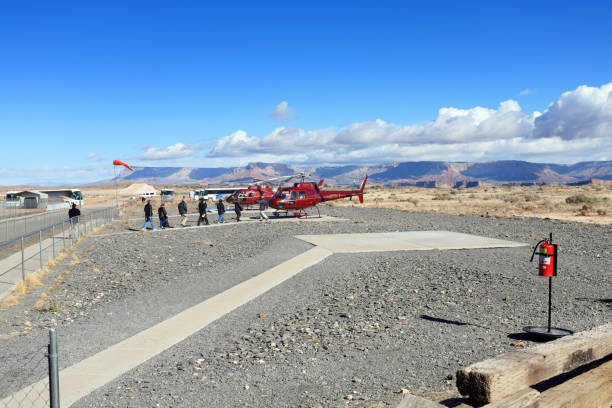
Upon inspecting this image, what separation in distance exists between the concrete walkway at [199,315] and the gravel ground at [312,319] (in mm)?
299

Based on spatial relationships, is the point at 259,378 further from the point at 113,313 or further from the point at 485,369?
the point at 113,313

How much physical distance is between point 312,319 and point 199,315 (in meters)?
2.39

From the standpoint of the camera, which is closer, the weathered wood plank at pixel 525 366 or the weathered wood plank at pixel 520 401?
the weathered wood plank at pixel 520 401

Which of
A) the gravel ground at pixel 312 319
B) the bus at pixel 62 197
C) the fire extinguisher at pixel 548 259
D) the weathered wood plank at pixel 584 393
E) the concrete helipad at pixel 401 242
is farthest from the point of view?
the bus at pixel 62 197

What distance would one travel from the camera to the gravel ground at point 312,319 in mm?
6609

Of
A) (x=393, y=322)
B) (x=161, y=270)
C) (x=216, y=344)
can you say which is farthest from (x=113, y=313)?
(x=393, y=322)

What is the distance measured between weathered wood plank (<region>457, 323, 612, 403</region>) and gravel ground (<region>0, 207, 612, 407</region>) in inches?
70.2

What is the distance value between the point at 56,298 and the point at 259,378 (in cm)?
797

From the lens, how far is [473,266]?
14.5 m

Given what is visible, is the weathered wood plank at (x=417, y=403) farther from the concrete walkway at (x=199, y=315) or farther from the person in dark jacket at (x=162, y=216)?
the person in dark jacket at (x=162, y=216)

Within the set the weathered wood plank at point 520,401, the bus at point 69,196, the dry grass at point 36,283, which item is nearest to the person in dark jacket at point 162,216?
A: the dry grass at point 36,283

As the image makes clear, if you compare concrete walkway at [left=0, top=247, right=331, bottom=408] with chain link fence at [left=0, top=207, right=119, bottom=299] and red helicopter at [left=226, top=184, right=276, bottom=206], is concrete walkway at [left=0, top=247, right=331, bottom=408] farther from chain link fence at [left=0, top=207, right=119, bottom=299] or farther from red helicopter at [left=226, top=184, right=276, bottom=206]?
red helicopter at [left=226, top=184, right=276, bottom=206]

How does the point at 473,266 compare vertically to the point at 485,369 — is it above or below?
below

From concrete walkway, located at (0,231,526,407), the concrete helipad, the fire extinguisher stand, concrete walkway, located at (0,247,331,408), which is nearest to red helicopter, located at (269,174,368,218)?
the concrete helipad
